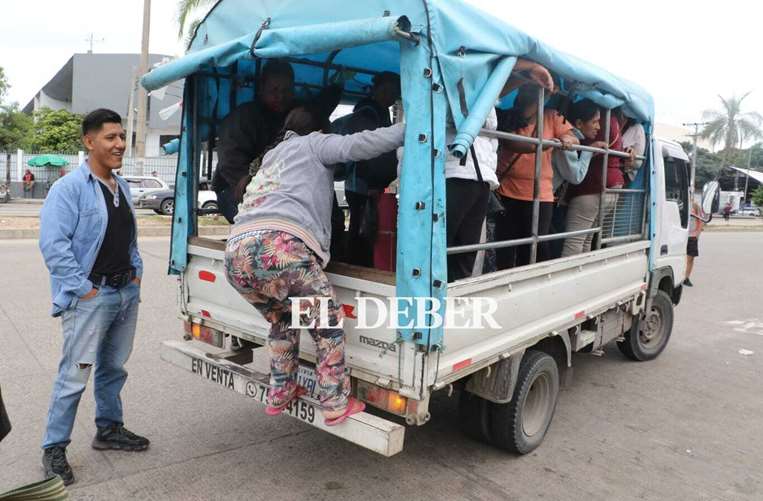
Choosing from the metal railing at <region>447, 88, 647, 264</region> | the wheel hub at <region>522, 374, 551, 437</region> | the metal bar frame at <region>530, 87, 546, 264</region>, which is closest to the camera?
Answer: the metal railing at <region>447, 88, 647, 264</region>

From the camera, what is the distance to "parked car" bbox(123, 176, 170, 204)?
68.0 ft

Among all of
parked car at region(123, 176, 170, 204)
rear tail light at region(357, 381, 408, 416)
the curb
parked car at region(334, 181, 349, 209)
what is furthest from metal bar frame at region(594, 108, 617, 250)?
parked car at region(123, 176, 170, 204)

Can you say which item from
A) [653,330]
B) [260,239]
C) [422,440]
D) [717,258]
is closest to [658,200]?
[653,330]

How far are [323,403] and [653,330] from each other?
4235mm

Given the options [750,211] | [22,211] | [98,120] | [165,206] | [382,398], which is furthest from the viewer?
[750,211]

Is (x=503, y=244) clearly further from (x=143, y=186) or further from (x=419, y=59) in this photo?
(x=143, y=186)

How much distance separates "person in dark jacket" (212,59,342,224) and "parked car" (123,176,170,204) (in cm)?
1826

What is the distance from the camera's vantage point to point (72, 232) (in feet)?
10.1

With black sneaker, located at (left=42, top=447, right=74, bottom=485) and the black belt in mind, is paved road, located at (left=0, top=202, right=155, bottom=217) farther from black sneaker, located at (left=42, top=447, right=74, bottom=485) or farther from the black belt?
black sneaker, located at (left=42, top=447, right=74, bottom=485)

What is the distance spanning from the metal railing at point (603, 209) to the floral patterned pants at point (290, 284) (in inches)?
25.6

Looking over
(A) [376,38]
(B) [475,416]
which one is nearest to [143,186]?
(B) [475,416]

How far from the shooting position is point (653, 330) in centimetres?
593

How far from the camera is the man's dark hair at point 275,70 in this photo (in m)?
3.64

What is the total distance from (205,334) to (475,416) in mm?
1747
